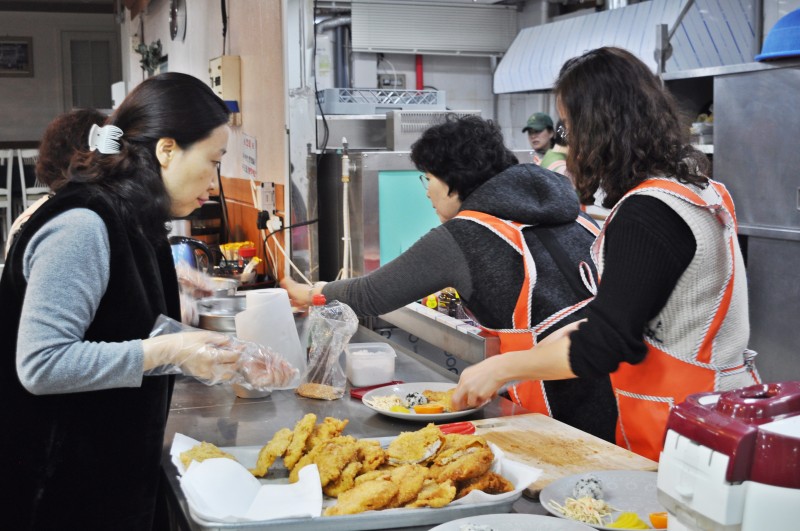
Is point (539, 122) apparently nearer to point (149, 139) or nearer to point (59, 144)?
point (59, 144)

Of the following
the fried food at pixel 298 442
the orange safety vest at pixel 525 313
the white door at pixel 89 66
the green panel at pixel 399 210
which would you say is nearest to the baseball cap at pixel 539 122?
the green panel at pixel 399 210

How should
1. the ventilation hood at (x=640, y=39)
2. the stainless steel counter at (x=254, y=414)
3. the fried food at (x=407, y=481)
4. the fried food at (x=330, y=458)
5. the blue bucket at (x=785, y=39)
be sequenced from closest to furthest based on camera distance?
the fried food at (x=407, y=481) < the fried food at (x=330, y=458) < the stainless steel counter at (x=254, y=414) < the blue bucket at (x=785, y=39) < the ventilation hood at (x=640, y=39)

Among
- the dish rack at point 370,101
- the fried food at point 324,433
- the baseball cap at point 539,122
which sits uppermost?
the baseball cap at point 539,122

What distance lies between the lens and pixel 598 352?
1863 mm

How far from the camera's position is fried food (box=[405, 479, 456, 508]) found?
4.94 feet

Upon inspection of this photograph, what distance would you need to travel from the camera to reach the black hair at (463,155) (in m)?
2.68

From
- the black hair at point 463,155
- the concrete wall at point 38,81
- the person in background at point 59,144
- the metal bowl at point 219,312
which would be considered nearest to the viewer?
the black hair at point 463,155

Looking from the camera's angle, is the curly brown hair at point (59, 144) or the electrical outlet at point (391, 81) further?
the electrical outlet at point (391, 81)

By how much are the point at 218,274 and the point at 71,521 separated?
9.77ft

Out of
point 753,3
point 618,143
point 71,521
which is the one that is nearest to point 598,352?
point 618,143

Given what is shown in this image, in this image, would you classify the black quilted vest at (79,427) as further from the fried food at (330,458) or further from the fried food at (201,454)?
the fried food at (330,458)

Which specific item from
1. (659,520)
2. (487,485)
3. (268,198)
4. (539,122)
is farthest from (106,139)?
(539,122)

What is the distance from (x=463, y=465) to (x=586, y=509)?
0.76 ft

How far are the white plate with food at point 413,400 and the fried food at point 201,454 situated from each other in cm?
52
